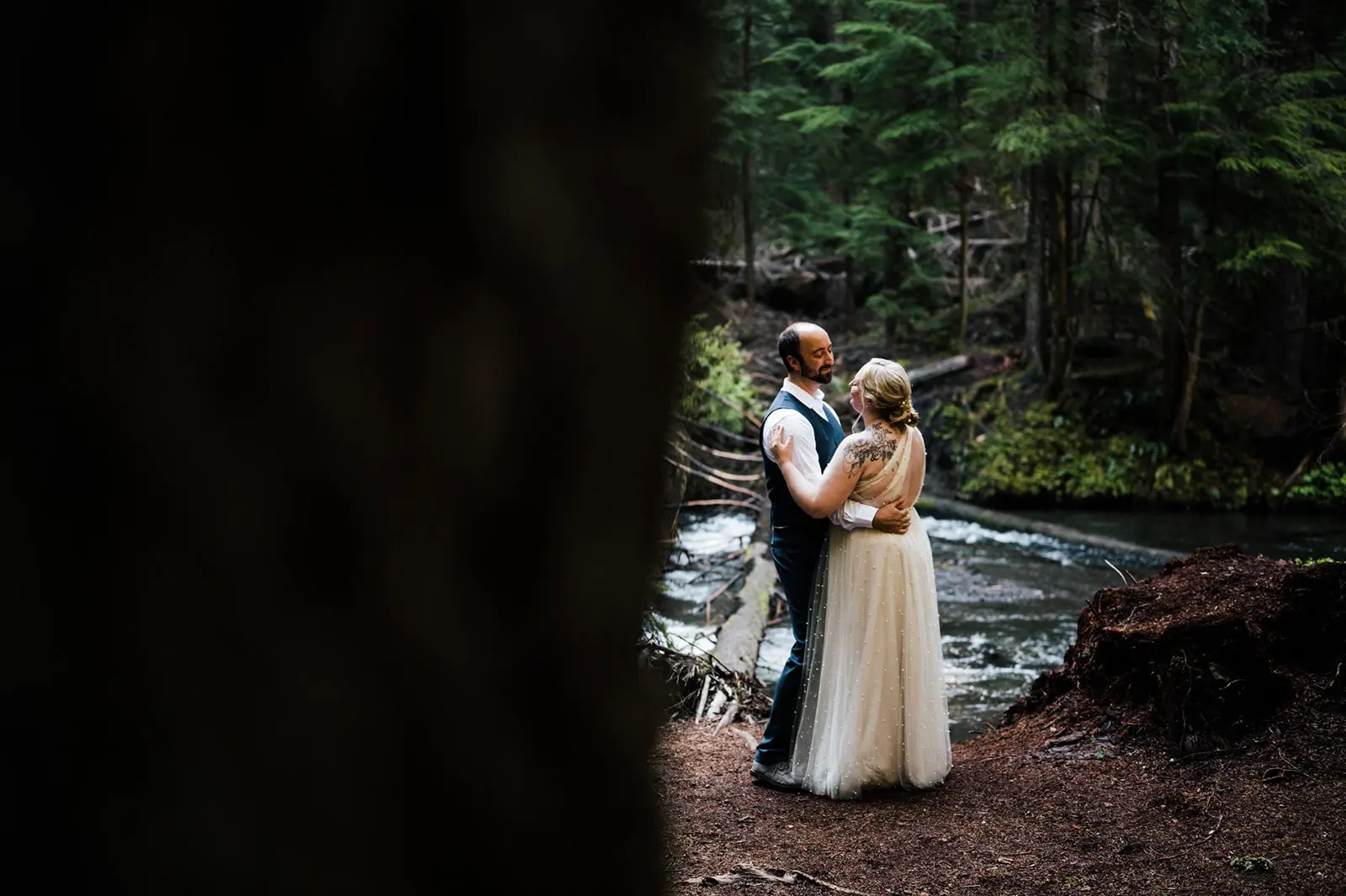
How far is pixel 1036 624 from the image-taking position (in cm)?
1158

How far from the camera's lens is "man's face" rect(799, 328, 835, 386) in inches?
253

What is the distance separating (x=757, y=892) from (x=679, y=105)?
14.5ft

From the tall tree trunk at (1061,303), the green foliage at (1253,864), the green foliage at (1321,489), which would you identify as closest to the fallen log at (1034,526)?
the green foliage at (1321,489)

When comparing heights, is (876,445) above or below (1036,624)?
above

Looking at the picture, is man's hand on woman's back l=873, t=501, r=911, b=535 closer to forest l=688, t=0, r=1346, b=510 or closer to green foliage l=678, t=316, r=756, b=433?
forest l=688, t=0, r=1346, b=510

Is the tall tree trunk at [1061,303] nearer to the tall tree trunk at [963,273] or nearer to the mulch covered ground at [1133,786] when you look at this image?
the tall tree trunk at [963,273]

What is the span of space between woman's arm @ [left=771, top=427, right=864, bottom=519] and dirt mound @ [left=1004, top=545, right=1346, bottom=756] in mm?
1858

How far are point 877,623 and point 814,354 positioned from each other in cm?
153

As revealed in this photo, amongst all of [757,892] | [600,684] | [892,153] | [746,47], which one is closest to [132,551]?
[600,684]

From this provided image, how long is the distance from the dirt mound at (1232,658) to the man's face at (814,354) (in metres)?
2.25

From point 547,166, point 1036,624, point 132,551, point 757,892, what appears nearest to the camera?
point 132,551

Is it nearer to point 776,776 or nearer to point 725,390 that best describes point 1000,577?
point 725,390

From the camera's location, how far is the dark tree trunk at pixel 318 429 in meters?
0.60

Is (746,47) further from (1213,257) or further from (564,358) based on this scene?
(564,358)
